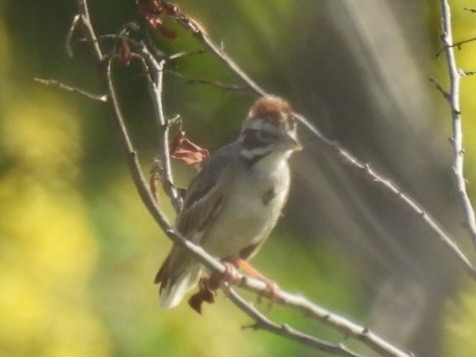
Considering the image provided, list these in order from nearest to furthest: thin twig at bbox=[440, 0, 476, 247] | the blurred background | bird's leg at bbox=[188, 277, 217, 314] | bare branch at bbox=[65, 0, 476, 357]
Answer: bare branch at bbox=[65, 0, 476, 357], thin twig at bbox=[440, 0, 476, 247], bird's leg at bbox=[188, 277, 217, 314], the blurred background

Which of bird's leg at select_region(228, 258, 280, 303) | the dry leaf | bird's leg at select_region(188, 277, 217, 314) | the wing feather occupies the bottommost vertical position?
bird's leg at select_region(188, 277, 217, 314)

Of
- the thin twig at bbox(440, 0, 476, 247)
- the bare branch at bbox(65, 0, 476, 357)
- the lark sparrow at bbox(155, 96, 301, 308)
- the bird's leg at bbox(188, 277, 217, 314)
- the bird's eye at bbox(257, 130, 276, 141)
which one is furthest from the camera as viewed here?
the lark sparrow at bbox(155, 96, 301, 308)

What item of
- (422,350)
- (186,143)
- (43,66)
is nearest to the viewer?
(186,143)

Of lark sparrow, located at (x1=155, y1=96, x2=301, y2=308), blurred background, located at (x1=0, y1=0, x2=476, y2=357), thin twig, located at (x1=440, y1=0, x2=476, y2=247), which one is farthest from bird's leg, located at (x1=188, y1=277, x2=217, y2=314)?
blurred background, located at (x1=0, y1=0, x2=476, y2=357)

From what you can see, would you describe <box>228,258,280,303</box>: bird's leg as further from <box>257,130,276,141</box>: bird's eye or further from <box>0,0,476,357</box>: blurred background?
<box>0,0,476,357</box>: blurred background

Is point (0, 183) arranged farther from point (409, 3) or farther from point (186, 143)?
point (409, 3)

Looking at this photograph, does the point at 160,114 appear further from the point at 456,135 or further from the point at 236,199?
the point at 456,135

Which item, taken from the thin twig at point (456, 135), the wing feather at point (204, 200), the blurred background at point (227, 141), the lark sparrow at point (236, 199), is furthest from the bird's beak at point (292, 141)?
the blurred background at point (227, 141)

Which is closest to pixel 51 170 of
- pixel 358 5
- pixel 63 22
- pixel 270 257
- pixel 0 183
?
pixel 0 183
